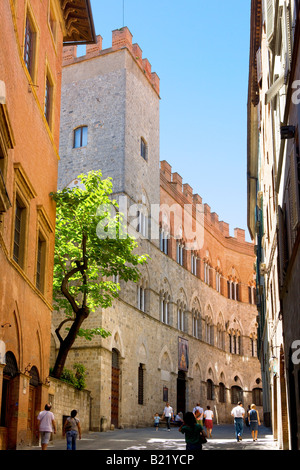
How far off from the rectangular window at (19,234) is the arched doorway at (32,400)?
272 centimetres

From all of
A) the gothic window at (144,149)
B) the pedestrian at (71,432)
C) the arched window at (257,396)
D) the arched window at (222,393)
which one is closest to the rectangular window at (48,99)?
the pedestrian at (71,432)

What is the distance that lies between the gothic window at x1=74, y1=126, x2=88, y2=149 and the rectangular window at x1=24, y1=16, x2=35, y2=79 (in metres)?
15.8

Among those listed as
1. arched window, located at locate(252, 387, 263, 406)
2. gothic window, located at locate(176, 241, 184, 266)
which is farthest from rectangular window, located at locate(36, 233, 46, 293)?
arched window, located at locate(252, 387, 263, 406)

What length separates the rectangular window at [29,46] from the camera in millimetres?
13953

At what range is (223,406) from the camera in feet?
136

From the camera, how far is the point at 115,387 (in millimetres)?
25703

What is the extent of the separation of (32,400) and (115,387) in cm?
1165

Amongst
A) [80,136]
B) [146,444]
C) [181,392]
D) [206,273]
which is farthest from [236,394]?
[146,444]

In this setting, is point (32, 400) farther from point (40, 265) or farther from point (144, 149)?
point (144, 149)

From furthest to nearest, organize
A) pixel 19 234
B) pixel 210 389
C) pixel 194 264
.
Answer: pixel 210 389 → pixel 194 264 → pixel 19 234

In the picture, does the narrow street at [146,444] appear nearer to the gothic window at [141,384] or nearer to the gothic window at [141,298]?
the gothic window at [141,384]

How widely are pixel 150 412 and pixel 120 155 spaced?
1208 centimetres

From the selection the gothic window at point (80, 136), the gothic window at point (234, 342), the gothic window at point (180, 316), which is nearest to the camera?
the gothic window at point (80, 136)

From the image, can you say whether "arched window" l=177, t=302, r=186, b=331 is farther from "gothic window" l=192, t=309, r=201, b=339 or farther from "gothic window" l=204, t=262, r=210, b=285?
"gothic window" l=204, t=262, r=210, b=285
